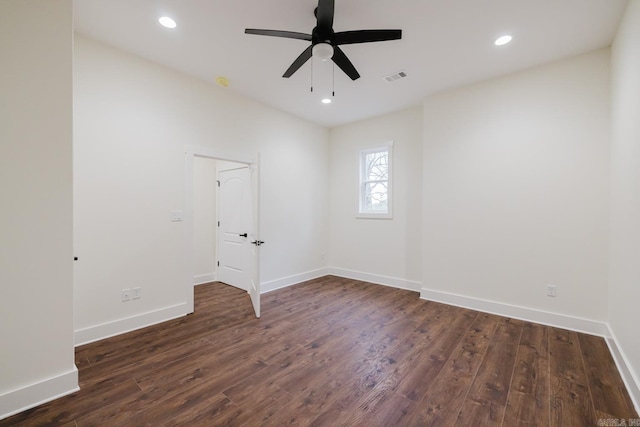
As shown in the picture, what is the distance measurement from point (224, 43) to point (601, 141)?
Result: 13.8ft

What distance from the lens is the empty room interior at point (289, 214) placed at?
1.81 m

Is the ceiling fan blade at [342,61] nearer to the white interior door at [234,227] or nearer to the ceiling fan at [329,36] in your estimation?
the ceiling fan at [329,36]

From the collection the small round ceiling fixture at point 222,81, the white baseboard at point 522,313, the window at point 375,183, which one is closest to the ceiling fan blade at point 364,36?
the small round ceiling fixture at point 222,81

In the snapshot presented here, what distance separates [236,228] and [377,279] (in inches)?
109

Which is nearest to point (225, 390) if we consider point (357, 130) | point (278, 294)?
point (278, 294)

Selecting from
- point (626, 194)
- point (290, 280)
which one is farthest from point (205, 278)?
point (626, 194)

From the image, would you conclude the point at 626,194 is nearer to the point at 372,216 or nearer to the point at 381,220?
the point at 381,220

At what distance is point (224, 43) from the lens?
2.76m

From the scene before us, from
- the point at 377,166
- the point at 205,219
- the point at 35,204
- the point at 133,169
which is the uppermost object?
the point at 377,166

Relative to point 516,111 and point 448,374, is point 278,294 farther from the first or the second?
point 516,111

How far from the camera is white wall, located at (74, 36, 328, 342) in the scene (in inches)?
105

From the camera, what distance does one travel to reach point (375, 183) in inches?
203

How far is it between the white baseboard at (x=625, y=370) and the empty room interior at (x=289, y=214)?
0.09 feet

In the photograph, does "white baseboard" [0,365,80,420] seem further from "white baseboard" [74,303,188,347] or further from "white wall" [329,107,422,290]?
"white wall" [329,107,422,290]
